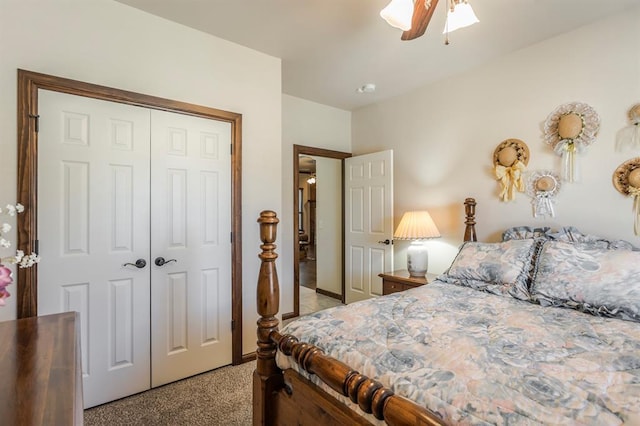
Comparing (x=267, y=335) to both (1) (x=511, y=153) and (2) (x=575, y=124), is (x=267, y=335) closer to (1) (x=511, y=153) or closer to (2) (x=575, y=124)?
(1) (x=511, y=153)

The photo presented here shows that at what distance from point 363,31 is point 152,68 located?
1.58 metres

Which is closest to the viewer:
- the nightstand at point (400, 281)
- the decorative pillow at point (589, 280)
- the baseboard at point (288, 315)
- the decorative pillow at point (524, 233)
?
the decorative pillow at point (589, 280)

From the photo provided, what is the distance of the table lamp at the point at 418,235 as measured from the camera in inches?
123

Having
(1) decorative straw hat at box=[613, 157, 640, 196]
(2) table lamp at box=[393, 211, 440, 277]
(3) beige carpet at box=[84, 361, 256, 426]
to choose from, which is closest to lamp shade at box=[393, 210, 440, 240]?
(2) table lamp at box=[393, 211, 440, 277]

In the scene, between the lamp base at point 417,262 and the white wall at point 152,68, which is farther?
the lamp base at point 417,262

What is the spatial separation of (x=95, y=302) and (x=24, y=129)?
3.65 ft

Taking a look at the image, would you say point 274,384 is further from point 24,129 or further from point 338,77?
point 338,77

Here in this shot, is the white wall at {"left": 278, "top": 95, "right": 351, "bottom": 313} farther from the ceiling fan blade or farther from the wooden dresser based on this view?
the wooden dresser

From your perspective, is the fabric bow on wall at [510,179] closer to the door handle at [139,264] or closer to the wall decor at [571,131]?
the wall decor at [571,131]

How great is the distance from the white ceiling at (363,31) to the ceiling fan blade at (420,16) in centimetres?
52

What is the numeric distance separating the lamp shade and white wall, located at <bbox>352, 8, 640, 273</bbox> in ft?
0.87

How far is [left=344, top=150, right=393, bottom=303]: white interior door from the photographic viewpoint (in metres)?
3.81

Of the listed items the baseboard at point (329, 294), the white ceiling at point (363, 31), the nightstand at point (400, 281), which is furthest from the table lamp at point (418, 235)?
Answer: the baseboard at point (329, 294)

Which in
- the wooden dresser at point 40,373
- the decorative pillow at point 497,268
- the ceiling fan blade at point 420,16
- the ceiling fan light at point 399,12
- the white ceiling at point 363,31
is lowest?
the wooden dresser at point 40,373
